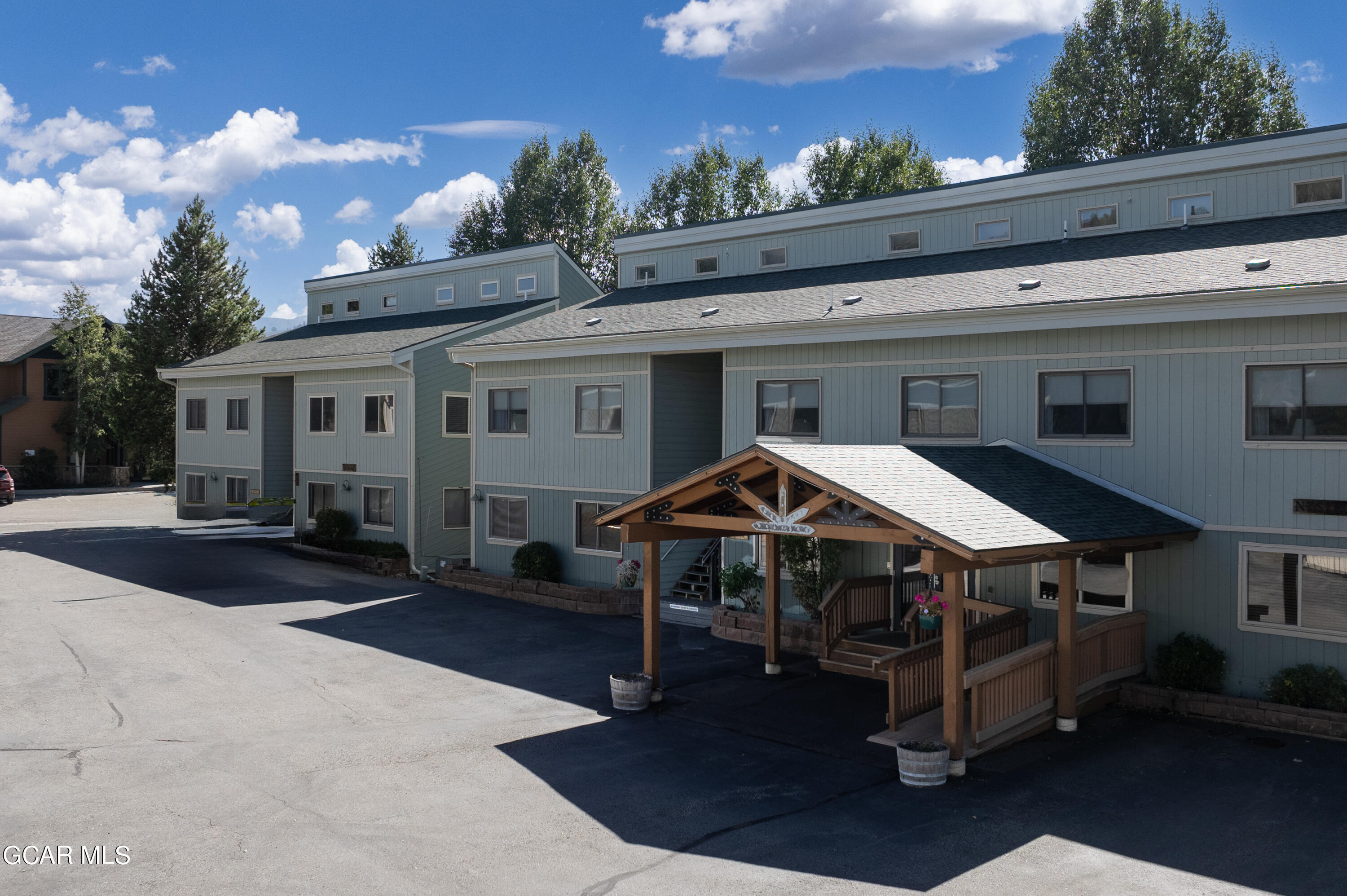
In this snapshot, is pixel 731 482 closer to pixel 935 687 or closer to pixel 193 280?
pixel 935 687

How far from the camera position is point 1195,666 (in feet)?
44.4

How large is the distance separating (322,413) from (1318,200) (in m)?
26.5

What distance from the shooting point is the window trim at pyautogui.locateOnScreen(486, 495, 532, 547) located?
79.0ft

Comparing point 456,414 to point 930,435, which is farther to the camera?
point 456,414

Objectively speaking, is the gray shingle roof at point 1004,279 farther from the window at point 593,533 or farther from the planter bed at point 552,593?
the planter bed at point 552,593

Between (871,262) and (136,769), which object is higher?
(871,262)

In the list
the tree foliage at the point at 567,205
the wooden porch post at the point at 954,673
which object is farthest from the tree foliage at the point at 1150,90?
the wooden porch post at the point at 954,673

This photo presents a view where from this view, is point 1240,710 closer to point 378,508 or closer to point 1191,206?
point 1191,206

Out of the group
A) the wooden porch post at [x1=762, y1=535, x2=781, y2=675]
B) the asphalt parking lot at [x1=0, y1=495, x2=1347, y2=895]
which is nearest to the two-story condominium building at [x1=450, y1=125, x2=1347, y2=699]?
the wooden porch post at [x1=762, y1=535, x2=781, y2=675]

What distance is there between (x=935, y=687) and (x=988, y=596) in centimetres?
335

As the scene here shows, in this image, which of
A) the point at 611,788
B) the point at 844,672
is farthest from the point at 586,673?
the point at 611,788

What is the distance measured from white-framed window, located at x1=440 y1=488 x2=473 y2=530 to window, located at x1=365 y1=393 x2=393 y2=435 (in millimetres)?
2515

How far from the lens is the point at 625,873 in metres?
8.25

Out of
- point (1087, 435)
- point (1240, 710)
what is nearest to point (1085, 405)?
point (1087, 435)
